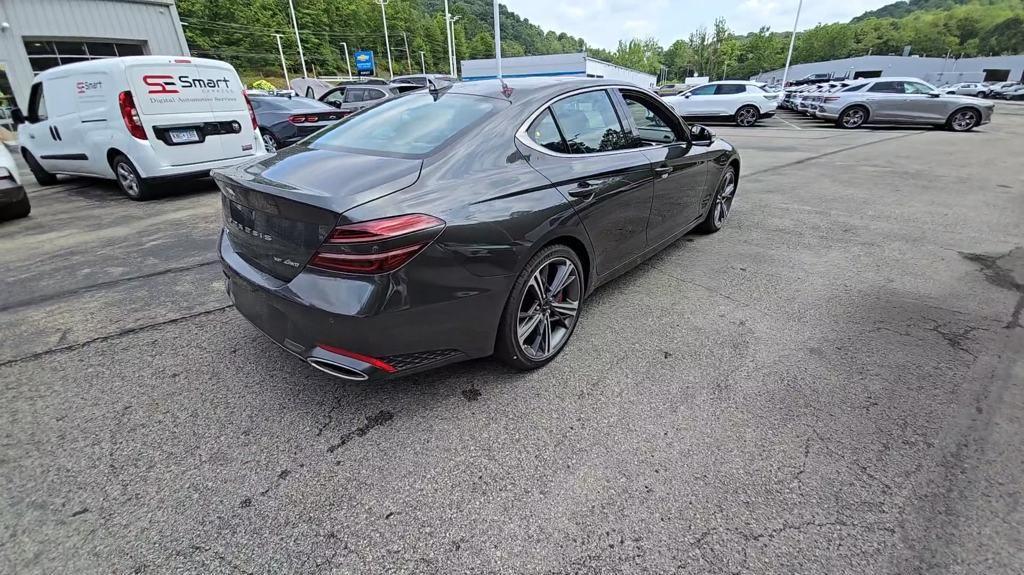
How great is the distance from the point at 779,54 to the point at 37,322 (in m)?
111

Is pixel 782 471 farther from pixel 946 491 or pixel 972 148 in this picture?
pixel 972 148

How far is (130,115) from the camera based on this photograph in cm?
595

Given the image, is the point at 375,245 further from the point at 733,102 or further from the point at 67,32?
the point at 67,32

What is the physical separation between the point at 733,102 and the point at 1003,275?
15989 millimetres

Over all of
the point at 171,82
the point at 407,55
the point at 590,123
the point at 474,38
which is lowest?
the point at 590,123

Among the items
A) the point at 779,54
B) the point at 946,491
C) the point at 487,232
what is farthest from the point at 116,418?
the point at 779,54

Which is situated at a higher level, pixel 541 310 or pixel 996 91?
pixel 541 310

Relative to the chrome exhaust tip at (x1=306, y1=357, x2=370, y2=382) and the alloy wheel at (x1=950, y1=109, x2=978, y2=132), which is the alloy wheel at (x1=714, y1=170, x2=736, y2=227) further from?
the alloy wheel at (x1=950, y1=109, x2=978, y2=132)

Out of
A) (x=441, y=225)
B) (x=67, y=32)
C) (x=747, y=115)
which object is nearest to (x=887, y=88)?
(x=747, y=115)

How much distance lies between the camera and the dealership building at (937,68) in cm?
6775

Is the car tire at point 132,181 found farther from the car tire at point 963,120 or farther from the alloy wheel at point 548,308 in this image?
the car tire at point 963,120

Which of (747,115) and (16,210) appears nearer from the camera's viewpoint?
(16,210)

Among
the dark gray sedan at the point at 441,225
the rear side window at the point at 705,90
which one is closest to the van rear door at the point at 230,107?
the dark gray sedan at the point at 441,225

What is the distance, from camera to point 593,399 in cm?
245
